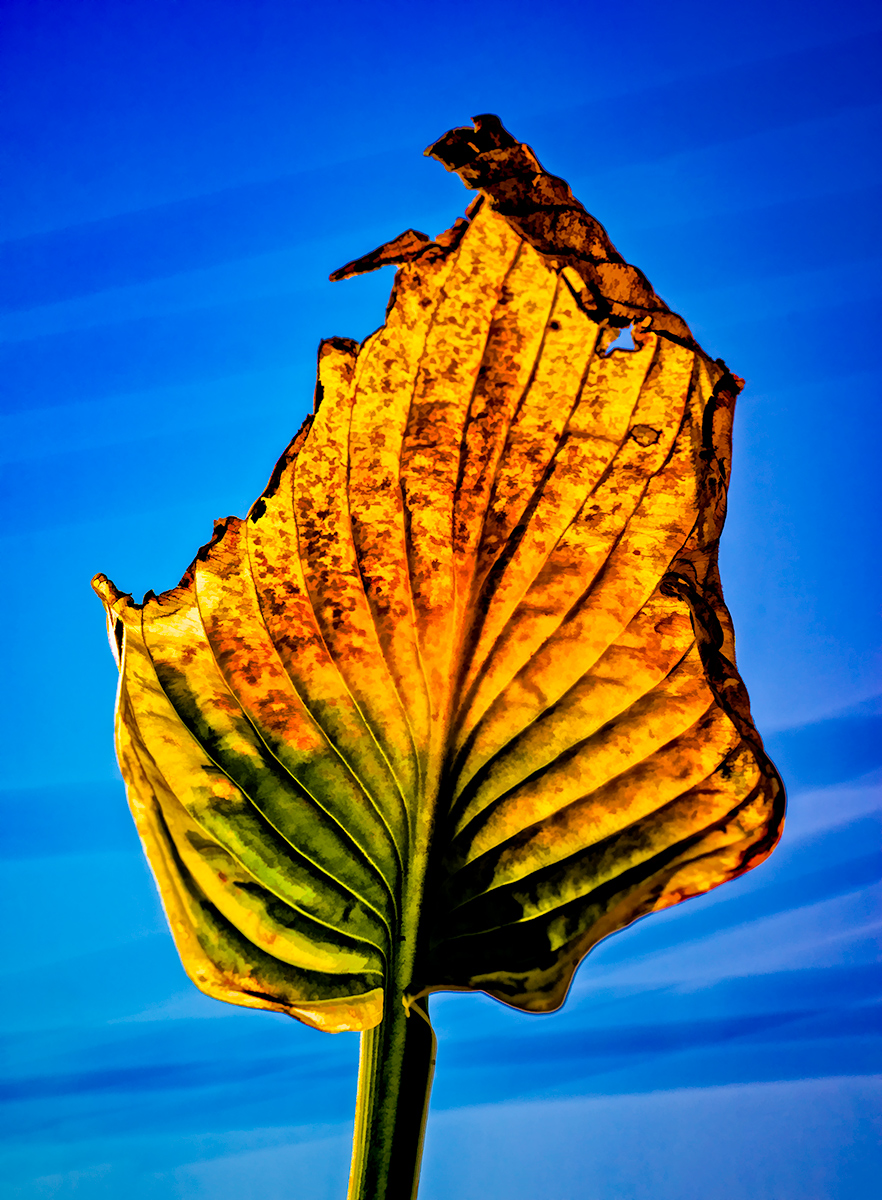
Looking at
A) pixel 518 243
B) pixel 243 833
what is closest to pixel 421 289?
pixel 518 243

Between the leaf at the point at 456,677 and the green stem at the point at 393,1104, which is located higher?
the leaf at the point at 456,677

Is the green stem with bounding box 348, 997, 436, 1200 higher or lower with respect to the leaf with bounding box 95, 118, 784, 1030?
lower

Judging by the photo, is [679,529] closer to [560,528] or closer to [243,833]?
[560,528]

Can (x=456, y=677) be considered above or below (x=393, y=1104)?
above

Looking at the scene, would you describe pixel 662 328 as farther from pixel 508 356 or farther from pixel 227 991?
pixel 227 991

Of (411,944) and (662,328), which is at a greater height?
(662,328)
